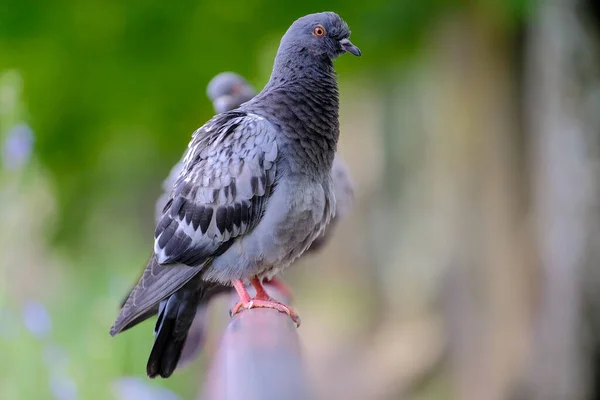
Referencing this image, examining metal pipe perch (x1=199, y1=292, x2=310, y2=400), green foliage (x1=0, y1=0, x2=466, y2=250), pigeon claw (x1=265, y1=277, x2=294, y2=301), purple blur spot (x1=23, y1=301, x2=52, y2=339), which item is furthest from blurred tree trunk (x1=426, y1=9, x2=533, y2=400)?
metal pipe perch (x1=199, y1=292, x2=310, y2=400)

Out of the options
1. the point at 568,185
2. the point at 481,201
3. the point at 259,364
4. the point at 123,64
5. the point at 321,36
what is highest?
the point at 123,64

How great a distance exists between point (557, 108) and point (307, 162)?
277cm

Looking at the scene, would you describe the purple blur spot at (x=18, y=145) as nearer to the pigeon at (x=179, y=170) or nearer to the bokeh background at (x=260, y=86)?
the bokeh background at (x=260, y=86)

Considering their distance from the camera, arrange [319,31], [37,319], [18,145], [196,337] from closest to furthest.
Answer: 1. [319,31]
2. [196,337]
3. [37,319]
4. [18,145]

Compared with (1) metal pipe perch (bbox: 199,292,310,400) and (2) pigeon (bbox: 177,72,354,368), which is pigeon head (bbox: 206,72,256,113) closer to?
(2) pigeon (bbox: 177,72,354,368)

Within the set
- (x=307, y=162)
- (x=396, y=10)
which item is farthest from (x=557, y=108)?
(x=307, y=162)

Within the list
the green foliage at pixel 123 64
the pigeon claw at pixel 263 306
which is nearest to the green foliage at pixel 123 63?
the green foliage at pixel 123 64

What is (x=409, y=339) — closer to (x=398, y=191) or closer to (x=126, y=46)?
(x=398, y=191)

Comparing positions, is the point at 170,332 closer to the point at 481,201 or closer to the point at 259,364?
the point at 259,364

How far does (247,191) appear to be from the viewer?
1.94m

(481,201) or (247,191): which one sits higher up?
(481,201)

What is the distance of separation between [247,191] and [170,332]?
0.42 metres

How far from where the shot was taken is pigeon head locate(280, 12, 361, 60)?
1833mm

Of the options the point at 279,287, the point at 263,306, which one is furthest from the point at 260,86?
the point at 263,306
